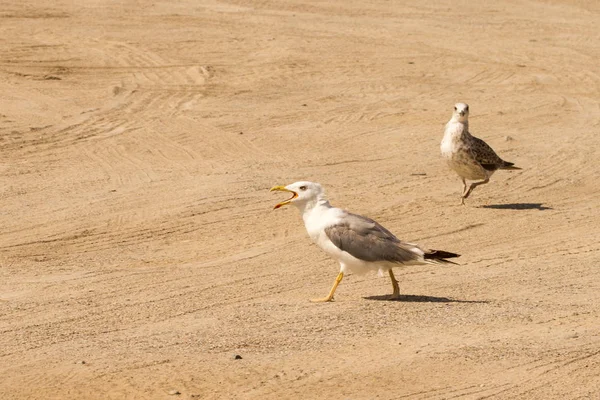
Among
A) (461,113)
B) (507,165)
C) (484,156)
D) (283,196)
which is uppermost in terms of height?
(461,113)

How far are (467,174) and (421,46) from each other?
1075cm

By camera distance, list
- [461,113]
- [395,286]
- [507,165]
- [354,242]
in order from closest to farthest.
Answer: [354,242] < [395,286] < [461,113] < [507,165]

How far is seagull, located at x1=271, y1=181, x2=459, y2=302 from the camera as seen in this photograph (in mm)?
11922

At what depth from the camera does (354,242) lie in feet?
39.1

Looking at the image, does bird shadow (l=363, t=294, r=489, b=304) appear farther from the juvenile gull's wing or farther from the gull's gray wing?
the juvenile gull's wing

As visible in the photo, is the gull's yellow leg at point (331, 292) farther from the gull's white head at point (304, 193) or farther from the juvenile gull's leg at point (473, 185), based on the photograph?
the juvenile gull's leg at point (473, 185)

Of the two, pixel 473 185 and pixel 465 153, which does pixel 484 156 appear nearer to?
pixel 465 153

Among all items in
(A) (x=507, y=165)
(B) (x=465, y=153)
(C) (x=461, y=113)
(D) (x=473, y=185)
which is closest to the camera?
(B) (x=465, y=153)

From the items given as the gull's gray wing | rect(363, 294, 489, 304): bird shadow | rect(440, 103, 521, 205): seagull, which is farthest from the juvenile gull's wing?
the gull's gray wing

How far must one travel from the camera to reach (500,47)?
28.3 meters

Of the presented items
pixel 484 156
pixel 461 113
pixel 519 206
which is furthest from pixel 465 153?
pixel 519 206

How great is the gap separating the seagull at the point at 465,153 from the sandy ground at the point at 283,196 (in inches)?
15.5

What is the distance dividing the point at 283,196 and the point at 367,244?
523cm

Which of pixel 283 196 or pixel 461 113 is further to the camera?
pixel 461 113
